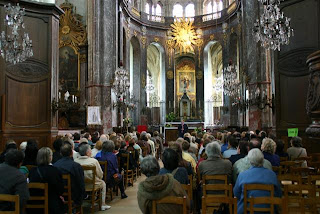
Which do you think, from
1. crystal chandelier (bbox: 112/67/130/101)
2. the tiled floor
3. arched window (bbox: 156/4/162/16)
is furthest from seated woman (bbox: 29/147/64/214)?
arched window (bbox: 156/4/162/16)

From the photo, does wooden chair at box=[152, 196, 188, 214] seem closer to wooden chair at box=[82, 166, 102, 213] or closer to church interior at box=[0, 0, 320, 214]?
church interior at box=[0, 0, 320, 214]

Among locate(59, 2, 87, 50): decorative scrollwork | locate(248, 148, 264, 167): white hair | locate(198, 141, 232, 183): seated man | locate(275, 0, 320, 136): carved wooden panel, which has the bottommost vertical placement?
locate(198, 141, 232, 183): seated man

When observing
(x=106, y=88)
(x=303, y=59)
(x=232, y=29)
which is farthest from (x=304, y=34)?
(x=232, y=29)

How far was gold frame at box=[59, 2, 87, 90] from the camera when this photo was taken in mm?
19156

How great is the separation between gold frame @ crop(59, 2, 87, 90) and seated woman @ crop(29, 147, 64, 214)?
15.0 metres

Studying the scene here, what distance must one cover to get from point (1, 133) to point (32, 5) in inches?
195

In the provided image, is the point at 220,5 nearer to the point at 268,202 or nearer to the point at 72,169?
the point at 72,169

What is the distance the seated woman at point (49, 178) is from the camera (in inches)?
183

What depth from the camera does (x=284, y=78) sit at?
1284cm

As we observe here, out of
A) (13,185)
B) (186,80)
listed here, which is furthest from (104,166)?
(186,80)

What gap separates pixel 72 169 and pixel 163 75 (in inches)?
1002

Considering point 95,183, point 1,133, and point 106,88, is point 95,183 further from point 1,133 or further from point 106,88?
point 106,88

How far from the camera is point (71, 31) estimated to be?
19281mm

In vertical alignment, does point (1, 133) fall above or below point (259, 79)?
below
